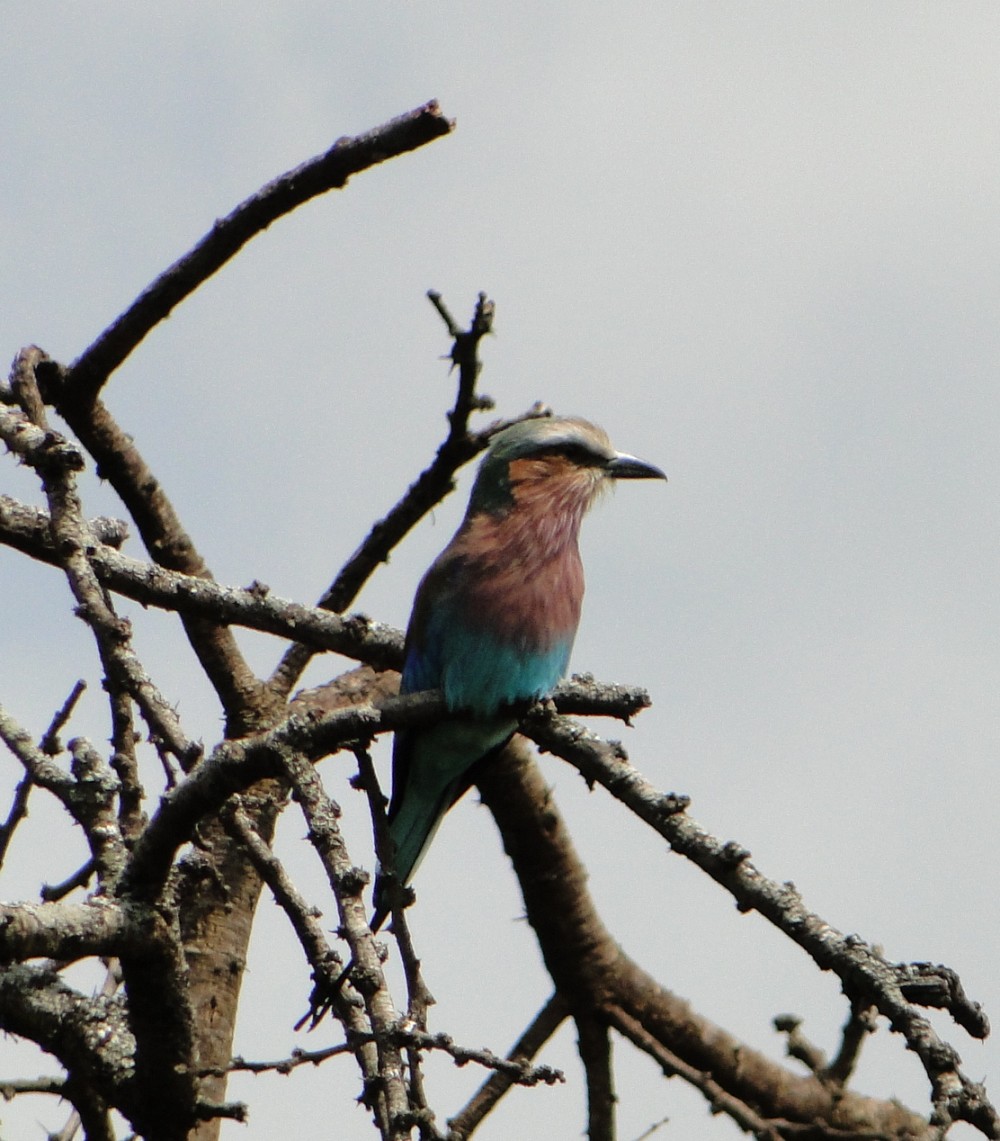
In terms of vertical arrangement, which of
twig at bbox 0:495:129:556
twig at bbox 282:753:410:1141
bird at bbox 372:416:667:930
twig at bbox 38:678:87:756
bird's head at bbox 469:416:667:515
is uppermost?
bird's head at bbox 469:416:667:515

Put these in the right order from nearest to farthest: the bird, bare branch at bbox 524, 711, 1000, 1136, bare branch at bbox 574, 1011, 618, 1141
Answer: bare branch at bbox 524, 711, 1000, 1136
the bird
bare branch at bbox 574, 1011, 618, 1141

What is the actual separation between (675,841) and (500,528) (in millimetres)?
2226

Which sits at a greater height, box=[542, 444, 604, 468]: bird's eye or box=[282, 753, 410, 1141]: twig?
box=[542, 444, 604, 468]: bird's eye

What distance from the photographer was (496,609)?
5641 mm

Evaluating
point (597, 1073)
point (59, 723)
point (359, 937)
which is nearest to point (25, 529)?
point (59, 723)

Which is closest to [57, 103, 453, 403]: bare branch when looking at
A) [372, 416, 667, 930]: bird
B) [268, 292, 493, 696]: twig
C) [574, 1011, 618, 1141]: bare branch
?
[268, 292, 493, 696]: twig

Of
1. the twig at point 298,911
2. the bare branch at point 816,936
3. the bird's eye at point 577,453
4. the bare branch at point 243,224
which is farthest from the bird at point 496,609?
the twig at point 298,911

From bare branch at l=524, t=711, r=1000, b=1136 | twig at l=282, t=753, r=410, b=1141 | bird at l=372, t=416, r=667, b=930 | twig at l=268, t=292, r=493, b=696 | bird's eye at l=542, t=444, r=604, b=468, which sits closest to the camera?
twig at l=282, t=753, r=410, b=1141

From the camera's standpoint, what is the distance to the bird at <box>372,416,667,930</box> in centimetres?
541

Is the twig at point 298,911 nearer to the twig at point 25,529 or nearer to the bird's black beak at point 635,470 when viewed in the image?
the twig at point 25,529

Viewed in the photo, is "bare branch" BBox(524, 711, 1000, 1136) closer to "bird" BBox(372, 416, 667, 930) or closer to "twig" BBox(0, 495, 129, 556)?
"bird" BBox(372, 416, 667, 930)

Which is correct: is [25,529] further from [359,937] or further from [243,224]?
[359,937]

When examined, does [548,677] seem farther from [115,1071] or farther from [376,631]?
[115,1071]

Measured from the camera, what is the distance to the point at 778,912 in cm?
374
